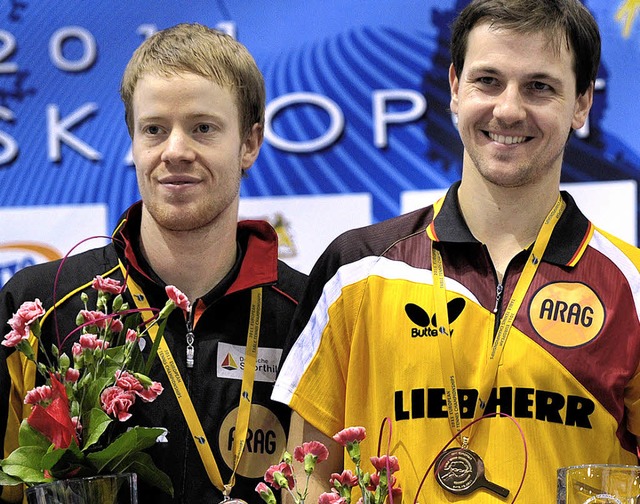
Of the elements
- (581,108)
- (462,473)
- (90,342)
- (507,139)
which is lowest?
(462,473)

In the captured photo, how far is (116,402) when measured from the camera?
1754 mm

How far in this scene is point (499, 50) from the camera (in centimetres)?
216

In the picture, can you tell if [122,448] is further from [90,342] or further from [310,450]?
[310,450]

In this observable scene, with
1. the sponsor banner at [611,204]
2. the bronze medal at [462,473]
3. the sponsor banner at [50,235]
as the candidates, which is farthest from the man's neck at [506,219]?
the sponsor banner at [50,235]

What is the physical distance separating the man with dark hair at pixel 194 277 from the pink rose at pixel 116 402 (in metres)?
→ 0.48

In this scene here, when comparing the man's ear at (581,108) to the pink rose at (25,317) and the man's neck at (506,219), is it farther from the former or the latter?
the pink rose at (25,317)

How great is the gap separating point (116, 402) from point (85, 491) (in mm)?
152

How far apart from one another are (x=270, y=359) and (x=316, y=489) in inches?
13.5

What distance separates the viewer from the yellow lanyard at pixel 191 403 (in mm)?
2254

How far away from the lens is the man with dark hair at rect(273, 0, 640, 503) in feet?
6.73

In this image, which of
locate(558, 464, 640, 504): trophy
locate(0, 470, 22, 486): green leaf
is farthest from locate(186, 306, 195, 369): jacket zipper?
locate(558, 464, 640, 504): trophy

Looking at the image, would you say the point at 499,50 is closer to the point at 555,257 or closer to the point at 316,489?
the point at 555,257

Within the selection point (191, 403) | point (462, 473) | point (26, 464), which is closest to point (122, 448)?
point (26, 464)

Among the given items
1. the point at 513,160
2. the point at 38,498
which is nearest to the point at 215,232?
the point at 513,160
